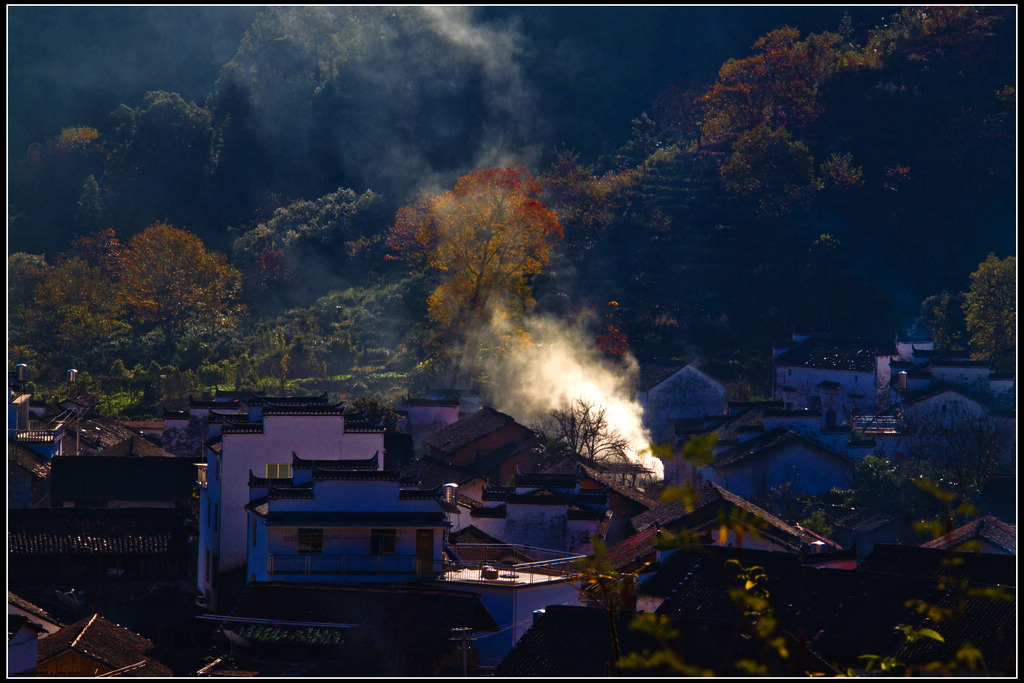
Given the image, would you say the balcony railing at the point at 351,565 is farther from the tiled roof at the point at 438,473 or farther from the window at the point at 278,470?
the tiled roof at the point at 438,473

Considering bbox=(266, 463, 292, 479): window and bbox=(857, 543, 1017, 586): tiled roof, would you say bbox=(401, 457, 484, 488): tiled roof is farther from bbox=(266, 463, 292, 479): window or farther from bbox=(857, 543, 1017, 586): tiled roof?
bbox=(857, 543, 1017, 586): tiled roof

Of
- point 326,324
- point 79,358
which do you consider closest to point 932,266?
point 326,324

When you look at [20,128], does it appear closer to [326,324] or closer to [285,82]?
[285,82]

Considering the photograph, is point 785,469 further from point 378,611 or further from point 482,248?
point 482,248

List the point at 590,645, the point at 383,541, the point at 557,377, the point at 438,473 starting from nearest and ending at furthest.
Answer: the point at 590,645 → the point at 383,541 → the point at 438,473 → the point at 557,377

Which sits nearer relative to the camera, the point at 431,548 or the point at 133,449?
the point at 431,548

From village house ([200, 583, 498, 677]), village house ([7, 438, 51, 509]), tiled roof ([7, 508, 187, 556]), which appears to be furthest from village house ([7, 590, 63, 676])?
village house ([7, 438, 51, 509])

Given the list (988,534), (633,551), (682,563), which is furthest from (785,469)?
(682,563)
